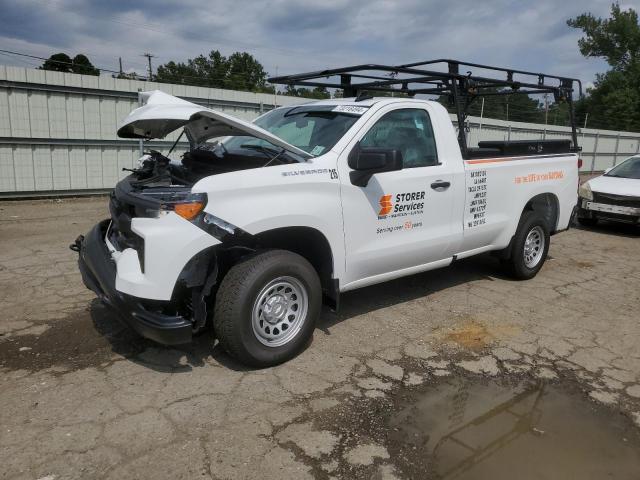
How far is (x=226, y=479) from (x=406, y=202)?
2733mm

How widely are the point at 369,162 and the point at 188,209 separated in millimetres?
1416

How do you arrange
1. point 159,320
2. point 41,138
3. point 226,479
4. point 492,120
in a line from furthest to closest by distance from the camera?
point 492,120, point 41,138, point 159,320, point 226,479

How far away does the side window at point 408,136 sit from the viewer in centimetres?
452

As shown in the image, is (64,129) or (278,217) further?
(64,129)

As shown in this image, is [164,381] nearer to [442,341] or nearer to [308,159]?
[308,159]

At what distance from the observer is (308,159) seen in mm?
3988

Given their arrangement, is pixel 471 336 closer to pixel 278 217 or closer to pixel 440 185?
pixel 440 185

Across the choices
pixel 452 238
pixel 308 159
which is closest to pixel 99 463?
pixel 308 159

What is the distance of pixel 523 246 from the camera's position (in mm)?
6102

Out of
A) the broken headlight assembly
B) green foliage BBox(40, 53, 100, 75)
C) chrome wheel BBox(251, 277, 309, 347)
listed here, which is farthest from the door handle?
green foliage BBox(40, 53, 100, 75)

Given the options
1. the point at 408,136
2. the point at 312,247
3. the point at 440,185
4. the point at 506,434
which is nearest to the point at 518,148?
the point at 440,185

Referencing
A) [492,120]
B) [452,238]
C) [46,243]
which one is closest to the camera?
[452,238]

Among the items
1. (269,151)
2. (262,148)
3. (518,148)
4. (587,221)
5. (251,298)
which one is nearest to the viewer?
(251,298)

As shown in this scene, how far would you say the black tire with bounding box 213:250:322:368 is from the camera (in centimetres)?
353
